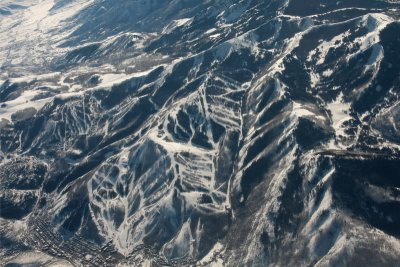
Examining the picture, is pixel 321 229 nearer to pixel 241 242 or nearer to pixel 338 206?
pixel 338 206

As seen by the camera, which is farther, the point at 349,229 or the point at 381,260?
the point at 349,229

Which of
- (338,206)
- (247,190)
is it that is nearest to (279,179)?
(247,190)

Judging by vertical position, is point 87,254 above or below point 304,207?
below

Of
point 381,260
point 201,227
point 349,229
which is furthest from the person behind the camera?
point 201,227

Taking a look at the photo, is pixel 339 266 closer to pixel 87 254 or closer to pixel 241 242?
pixel 241 242

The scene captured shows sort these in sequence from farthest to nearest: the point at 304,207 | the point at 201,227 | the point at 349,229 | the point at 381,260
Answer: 1. the point at 201,227
2. the point at 304,207
3. the point at 349,229
4. the point at 381,260

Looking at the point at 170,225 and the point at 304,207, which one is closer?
the point at 304,207

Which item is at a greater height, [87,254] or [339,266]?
[339,266]

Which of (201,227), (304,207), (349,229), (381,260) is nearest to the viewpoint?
(381,260)

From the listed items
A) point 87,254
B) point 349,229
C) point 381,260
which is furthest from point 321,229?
point 87,254
